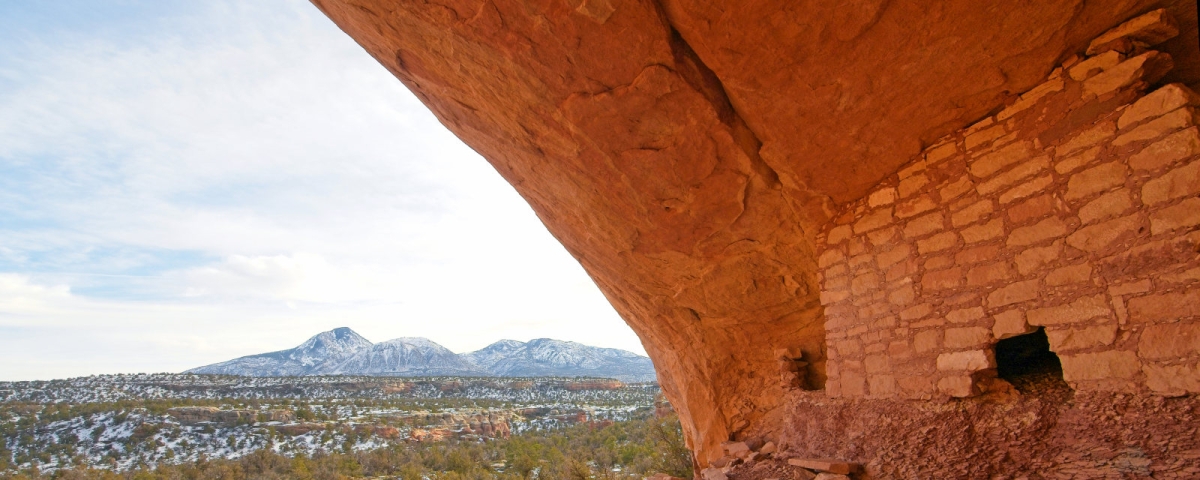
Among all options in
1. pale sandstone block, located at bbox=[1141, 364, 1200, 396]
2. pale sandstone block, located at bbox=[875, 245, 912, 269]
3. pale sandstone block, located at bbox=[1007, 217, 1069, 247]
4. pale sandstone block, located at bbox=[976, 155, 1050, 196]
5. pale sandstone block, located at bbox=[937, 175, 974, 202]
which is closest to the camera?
pale sandstone block, located at bbox=[1141, 364, 1200, 396]

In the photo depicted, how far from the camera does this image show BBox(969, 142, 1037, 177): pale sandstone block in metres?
3.05

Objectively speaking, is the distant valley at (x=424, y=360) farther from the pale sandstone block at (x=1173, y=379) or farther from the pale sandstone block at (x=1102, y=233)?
the pale sandstone block at (x=1173, y=379)

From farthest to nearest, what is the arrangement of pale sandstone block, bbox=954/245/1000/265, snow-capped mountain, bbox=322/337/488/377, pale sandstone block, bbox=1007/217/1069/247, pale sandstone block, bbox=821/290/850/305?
snow-capped mountain, bbox=322/337/488/377 < pale sandstone block, bbox=821/290/850/305 < pale sandstone block, bbox=954/245/1000/265 < pale sandstone block, bbox=1007/217/1069/247

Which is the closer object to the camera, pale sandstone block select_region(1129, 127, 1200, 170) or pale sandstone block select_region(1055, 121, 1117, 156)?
pale sandstone block select_region(1129, 127, 1200, 170)

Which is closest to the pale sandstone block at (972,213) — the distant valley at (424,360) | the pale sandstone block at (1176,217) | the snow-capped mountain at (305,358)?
the pale sandstone block at (1176,217)

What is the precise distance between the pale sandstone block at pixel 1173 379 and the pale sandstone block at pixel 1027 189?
0.95 metres

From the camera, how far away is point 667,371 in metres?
7.52

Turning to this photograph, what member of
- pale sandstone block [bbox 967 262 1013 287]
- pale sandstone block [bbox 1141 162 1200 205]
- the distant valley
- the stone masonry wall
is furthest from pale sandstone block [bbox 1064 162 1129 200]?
the distant valley

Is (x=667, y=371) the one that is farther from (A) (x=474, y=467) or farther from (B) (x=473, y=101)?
(A) (x=474, y=467)

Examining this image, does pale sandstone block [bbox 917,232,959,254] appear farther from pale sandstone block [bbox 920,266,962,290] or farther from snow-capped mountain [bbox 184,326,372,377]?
snow-capped mountain [bbox 184,326,372,377]

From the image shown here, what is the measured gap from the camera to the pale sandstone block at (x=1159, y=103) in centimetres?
243

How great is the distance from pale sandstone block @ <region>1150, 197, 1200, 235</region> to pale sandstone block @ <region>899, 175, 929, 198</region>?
4.06 feet

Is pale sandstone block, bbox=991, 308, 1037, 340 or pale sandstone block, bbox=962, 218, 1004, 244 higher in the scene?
pale sandstone block, bbox=962, 218, 1004, 244

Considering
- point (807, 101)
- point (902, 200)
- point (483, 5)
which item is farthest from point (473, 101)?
point (902, 200)
